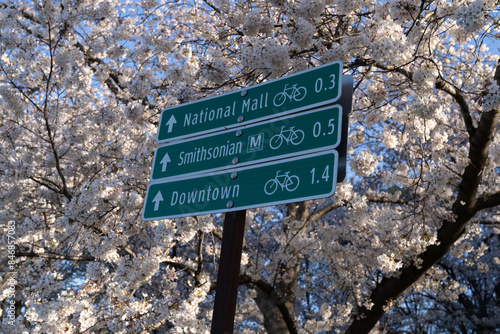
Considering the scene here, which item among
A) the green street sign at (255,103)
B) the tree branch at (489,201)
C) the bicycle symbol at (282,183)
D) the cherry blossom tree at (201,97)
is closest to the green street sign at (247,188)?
the bicycle symbol at (282,183)

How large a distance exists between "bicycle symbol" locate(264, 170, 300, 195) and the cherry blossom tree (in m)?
1.61

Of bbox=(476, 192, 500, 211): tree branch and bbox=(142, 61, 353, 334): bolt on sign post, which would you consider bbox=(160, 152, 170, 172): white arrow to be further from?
bbox=(476, 192, 500, 211): tree branch

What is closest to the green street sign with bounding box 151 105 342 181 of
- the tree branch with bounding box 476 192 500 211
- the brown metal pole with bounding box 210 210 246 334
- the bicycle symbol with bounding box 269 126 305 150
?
the bicycle symbol with bounding box 269 126 305 150

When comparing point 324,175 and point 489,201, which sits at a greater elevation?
point 489,201

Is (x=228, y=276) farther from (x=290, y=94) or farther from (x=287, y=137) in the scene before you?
(x=290, y=94)

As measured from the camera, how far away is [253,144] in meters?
2.78

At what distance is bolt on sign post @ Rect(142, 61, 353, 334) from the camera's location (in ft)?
8.20

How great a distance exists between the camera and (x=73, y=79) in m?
8.02

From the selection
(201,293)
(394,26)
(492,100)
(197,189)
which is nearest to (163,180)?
(197,189)

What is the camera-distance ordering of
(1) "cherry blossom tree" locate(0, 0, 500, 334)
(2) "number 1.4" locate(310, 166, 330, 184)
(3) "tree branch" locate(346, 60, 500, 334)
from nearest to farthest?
(2) "number 1.4" locate(310, 166, 330, 184) < (1) "cherry blossom tree" locate(0, 0, 500, 334) < (3) "tree branch" locate(346, 60, 500, 334)

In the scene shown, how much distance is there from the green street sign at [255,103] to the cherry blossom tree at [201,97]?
2.93ft

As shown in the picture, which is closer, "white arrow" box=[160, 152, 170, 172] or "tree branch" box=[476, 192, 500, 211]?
"white arrow" box=[160, 152, 170, 172]

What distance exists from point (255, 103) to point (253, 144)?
300 millimetres

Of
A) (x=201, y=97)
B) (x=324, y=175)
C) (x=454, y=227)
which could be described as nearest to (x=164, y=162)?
(x=324, y=175)
